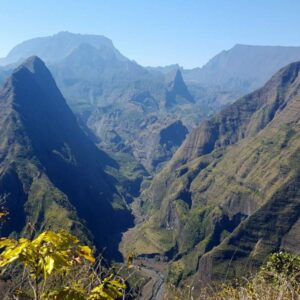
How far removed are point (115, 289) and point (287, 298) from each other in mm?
10270

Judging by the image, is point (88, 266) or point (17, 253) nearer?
point (17, 253)

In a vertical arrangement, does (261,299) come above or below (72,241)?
below

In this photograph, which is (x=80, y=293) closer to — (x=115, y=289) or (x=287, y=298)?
(x=115, y=289)

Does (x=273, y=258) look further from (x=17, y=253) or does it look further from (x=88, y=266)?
(x=17, y=253)

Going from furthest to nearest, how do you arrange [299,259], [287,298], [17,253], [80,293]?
[299,259] → [287,298] → [80,293] → [17,253]

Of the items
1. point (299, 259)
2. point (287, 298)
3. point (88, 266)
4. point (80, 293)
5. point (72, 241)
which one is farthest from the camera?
point (299, 259)

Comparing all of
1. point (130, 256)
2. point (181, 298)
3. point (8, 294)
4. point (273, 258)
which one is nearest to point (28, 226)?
point (8, 294)

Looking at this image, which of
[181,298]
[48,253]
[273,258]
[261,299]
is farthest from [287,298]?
[273,258]

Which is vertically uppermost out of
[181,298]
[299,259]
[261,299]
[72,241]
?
[72,241]

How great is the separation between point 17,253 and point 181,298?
448 inches

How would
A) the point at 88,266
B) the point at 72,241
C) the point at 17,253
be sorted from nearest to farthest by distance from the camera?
the point at 17,253 < the point at 72,241 < the point at 88,266

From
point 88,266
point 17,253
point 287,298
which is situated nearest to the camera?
point 17,253

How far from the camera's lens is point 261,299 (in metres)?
17.2

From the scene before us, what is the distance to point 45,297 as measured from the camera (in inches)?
471
